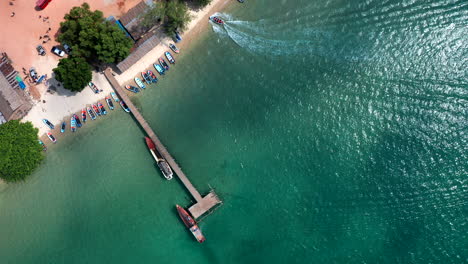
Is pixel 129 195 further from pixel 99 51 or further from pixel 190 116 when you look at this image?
pixel 99 51

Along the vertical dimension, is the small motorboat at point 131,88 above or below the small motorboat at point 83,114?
below

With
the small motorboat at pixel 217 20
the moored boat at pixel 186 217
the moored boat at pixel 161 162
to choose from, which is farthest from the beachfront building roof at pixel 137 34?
the moored boat at pixel 186 217

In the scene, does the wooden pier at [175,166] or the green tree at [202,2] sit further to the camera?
the wooden pier at [175,166]

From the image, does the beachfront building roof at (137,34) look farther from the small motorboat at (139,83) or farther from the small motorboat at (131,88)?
the small motorboat at (131,88)

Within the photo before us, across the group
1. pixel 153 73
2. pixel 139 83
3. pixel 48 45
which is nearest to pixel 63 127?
pixel 48 45

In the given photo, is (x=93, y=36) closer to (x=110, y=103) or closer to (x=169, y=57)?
(x=110, y=103)

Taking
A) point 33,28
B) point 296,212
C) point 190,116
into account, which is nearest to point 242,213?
point 296,212

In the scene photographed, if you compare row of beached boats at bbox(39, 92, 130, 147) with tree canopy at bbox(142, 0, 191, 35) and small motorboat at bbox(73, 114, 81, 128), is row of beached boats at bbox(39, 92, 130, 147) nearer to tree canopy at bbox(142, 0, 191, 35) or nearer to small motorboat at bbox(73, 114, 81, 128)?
small motorboat at bbox(73, 114, 81, 128)
